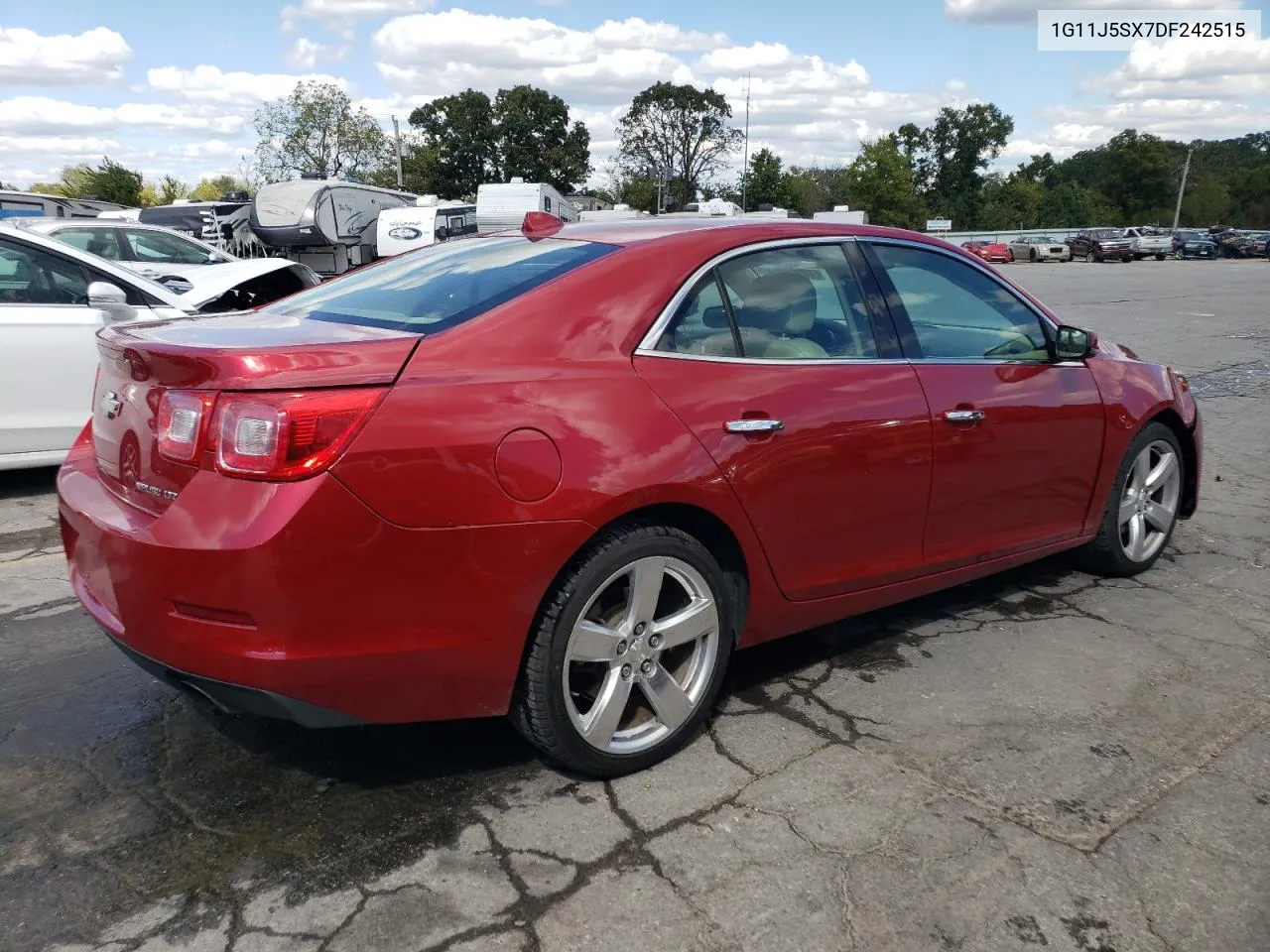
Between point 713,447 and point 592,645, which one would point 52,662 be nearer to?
point 592,645

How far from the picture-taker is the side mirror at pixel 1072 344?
3.89m

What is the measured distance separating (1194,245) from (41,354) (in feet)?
178

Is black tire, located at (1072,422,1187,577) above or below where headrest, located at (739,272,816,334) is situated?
below

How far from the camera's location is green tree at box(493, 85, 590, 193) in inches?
2992

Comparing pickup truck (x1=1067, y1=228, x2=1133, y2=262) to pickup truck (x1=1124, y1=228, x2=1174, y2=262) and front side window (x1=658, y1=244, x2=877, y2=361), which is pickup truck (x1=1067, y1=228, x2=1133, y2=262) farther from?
front side window (x1=658, y1=244, x2=877, y2=361)

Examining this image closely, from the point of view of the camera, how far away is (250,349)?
2355 mm

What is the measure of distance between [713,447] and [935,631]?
5.43ft

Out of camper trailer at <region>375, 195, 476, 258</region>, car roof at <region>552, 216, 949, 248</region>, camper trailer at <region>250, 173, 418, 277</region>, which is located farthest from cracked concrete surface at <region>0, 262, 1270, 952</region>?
camper trailer at <region>250, 173, 418, 277</region>

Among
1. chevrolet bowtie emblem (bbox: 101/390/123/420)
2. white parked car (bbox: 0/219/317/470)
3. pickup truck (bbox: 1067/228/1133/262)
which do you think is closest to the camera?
chevrolet bowtie emblem (bbox: 101/390/123/420)

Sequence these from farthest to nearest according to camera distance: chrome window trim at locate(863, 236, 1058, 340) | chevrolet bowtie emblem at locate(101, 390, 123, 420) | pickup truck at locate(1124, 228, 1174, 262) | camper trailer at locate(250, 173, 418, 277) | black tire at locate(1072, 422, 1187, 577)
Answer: pickup truck at locate(1124, 228, 1174, 262)
camper trailer at locate(250, 173, 418, 277)
black tire at locate(1072, 422, 1187, 577)
chrome window trim at locate(863, 236, 1058, 340)
chevrolet bowtie emblem at locate(101, 390, 123, 420)

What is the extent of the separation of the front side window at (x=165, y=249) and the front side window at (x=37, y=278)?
3.92 m

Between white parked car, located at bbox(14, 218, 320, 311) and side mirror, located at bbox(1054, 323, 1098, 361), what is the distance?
15.4 feet

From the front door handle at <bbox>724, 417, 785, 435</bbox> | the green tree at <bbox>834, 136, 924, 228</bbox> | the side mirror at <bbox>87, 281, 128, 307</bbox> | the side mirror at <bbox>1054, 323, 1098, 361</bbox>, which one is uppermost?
the green tree at <bbox>834, 136, 924, 228</bbox>

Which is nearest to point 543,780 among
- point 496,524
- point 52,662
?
point 496,524
